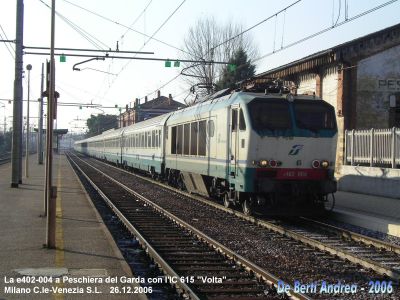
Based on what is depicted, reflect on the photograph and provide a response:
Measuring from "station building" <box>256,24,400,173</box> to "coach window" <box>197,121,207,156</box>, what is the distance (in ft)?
21.4

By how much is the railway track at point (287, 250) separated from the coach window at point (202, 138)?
1.89 m

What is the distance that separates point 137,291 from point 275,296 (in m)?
1.73

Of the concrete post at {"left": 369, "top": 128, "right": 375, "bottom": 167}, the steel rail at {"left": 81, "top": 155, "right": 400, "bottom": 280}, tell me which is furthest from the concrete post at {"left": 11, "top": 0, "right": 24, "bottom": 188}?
the concrete post at {"left": 369, "top": 128, "right": 375, "bottom": 167}

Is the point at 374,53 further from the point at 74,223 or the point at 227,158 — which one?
the point at 74,223

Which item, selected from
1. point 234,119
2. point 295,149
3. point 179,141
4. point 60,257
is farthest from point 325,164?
point 179,141

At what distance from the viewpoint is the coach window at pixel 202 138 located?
1683 cm

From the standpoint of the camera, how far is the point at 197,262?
29.7ft

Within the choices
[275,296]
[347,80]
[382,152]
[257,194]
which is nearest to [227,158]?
[257,194]

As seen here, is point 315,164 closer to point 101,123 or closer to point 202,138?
point 202,138

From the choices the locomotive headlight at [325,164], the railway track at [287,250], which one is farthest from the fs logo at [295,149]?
the railway track at [287,250]

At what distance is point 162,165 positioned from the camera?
25.0 metres

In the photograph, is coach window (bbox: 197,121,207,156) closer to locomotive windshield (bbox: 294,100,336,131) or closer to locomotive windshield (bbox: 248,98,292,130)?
locomotive windshield (bbox: 248,98,292,130)

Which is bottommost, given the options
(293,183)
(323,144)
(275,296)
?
(275,296)

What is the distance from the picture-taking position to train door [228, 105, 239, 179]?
13852 mm
